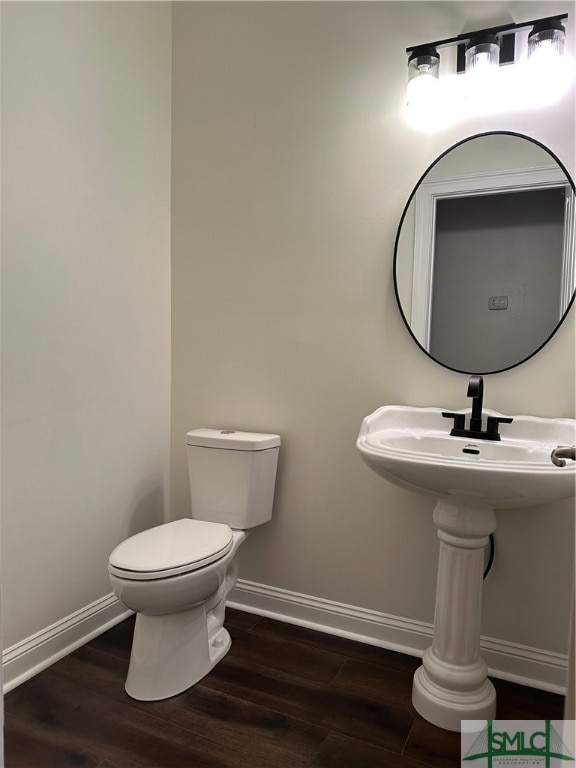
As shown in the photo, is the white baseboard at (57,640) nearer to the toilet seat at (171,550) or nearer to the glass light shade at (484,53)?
the toilet seat at (171,550)

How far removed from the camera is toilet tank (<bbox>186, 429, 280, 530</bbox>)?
83.7 inches

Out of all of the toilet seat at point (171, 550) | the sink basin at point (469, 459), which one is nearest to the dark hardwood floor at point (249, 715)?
the toilet seat at point (171, 550)

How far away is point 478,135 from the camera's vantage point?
186 centimetres

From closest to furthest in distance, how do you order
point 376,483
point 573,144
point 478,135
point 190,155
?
point 573,144
point 478,135
point 376,483
point 190,155

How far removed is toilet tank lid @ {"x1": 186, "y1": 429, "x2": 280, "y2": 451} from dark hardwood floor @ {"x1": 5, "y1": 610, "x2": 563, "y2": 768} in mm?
719

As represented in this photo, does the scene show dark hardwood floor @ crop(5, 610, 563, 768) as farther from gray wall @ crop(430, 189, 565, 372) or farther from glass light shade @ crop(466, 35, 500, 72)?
glass light shade @ crop(466, 35, 500, 72)

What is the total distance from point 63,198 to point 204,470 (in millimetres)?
1081

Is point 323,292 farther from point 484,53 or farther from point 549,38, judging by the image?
point 549,38

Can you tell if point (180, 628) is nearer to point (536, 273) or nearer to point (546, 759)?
point (546, 759)

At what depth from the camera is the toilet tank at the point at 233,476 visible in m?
2.12

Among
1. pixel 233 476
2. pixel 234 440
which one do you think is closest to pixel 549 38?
pixel 234 440

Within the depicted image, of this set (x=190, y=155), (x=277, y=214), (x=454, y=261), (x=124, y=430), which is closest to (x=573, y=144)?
(x=454, y=261)

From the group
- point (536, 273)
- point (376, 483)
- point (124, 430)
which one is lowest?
point (376, 483)

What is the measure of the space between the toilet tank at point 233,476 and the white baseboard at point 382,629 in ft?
1.21
